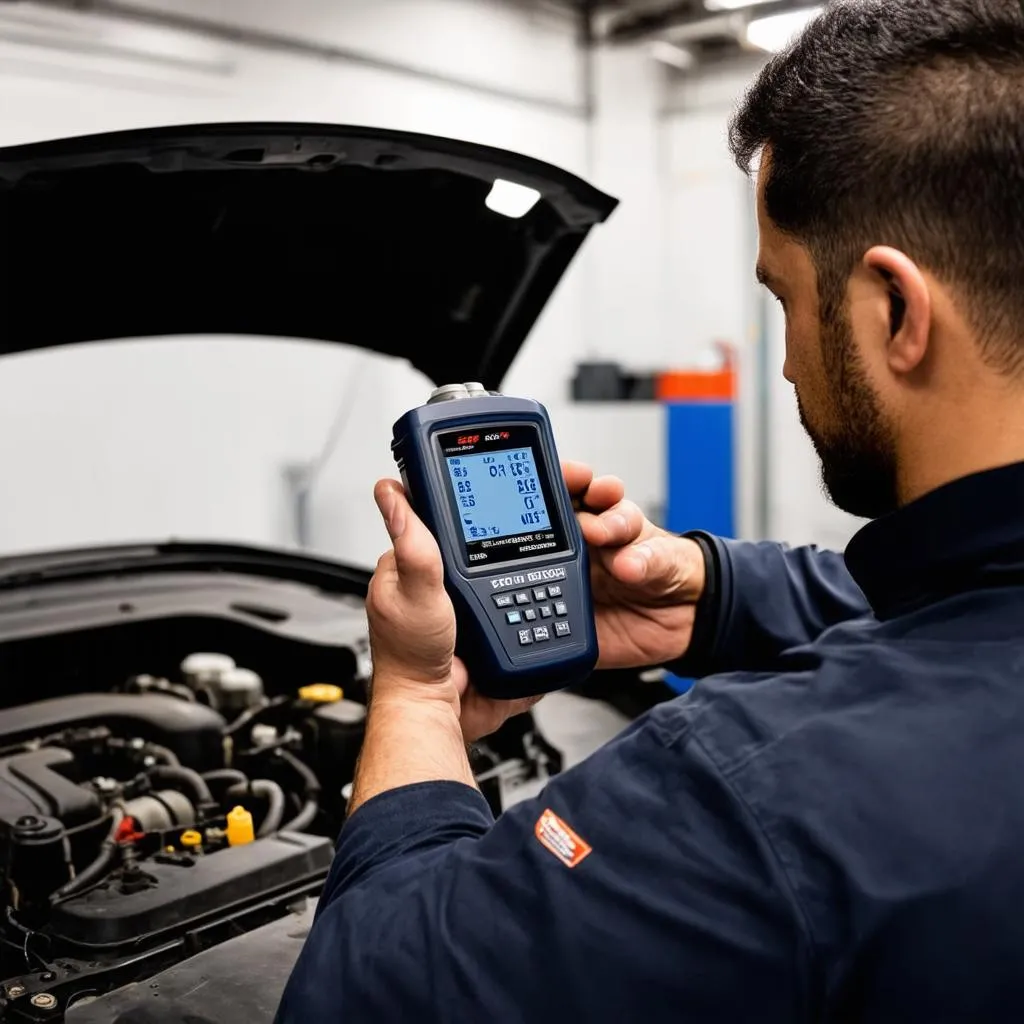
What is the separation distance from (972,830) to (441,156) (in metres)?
0.97

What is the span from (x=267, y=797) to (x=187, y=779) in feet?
0.36

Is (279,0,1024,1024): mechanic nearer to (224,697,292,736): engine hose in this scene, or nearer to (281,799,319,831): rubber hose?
(281,799,319,831): rubber hose

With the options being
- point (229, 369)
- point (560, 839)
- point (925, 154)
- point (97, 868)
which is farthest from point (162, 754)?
point (229, 369)

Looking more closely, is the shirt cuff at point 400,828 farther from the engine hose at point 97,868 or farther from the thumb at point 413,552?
the engine hose at point 97,868

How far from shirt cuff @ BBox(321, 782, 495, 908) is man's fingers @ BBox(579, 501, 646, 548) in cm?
44

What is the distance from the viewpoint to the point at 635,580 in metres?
1.30

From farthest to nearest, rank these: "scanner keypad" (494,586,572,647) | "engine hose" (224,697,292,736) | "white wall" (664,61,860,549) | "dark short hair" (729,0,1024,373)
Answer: "white wall" (664,61,860,549), "engine hose" (224,697,292,736), "scanner keypad" (494,586,572,647), "dark short hair" (729,0,1024,373)

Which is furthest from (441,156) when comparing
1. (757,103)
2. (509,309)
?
(757,103)

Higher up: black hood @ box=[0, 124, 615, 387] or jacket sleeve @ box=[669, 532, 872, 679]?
black hood @ box=[0, 124, 615, 387]

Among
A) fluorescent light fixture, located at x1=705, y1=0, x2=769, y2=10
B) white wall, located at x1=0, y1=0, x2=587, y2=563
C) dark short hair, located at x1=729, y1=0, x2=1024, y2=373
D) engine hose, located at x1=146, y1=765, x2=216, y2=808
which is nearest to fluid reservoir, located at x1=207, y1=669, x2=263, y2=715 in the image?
engine hose, located at x1=146, y1=765, x2=216, y2=808

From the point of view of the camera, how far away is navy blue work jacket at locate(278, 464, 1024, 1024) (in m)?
0.68

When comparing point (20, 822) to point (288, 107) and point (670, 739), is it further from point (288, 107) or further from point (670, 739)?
point (288, 107)

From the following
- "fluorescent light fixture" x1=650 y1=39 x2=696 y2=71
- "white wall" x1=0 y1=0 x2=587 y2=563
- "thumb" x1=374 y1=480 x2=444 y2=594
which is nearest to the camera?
"thumb" x1=374 y1=480 x2=444 y2=594

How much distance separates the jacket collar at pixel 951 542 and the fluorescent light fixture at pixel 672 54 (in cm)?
616
